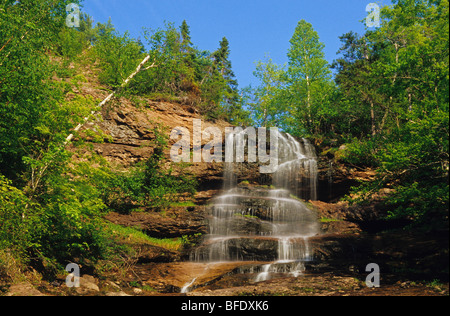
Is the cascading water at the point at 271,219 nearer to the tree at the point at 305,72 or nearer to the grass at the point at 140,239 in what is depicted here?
the grass at the point at 140,239

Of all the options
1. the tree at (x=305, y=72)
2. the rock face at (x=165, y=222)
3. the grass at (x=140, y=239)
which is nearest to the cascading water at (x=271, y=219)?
the rock face at (x=165, y=222)

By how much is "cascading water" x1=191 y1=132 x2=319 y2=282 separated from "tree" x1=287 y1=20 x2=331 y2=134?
5.16 m

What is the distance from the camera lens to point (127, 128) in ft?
69.6

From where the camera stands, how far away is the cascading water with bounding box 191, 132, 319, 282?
13703 millimetres

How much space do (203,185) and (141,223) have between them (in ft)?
25.4

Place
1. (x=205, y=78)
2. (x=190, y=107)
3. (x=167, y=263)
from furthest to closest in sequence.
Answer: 1. (x=205, y=78)
2. (x=190, y=107)
3. (x=167, y=263)

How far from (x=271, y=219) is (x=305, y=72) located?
64.4 feet

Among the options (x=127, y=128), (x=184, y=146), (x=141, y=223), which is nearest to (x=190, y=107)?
(x=184, y=146)

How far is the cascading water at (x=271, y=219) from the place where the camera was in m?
13.7

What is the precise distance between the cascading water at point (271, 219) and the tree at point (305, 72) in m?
5.16

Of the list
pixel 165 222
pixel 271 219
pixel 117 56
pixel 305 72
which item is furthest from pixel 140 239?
pixel 305 72

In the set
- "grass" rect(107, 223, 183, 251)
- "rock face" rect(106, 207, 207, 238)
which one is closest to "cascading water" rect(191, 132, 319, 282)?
"rock face" rect(106, 207, 207, 238)

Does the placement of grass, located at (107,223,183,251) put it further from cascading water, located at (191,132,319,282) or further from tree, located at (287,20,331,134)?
tree, located at (287,20,331,134)
